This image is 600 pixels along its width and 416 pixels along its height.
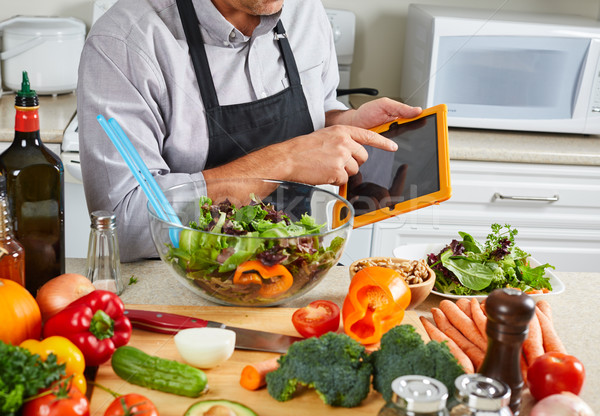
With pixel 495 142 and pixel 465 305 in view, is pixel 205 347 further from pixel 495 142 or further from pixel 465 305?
pixel 495 142

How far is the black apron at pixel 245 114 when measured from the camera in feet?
4.43

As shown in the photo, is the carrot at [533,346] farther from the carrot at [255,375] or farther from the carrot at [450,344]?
the carrot at [255,375]

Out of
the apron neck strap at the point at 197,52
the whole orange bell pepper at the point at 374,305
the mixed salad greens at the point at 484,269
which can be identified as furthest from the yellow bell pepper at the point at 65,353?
the apron neck strap at the point at 197,52

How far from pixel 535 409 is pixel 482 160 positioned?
1.46m

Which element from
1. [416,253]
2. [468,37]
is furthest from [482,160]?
[416,253]

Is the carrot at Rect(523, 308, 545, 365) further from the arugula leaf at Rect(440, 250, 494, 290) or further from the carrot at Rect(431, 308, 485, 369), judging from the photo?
the arugula leaf at Rect(440, 250, 494, 290)

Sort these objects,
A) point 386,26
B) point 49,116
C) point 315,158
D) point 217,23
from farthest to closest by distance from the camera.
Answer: point 386,26 → point 49,116 → point 217,23 → point 315,158

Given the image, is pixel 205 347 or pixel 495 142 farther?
pixel 495 142

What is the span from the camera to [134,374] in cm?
81

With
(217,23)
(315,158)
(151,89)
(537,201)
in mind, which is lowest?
(537,201)

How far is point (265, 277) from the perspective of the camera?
3.15 ft

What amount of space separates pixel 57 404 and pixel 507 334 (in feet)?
1.56

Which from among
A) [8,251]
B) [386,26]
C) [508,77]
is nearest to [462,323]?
[8,251]

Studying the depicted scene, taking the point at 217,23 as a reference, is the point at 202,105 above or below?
below
